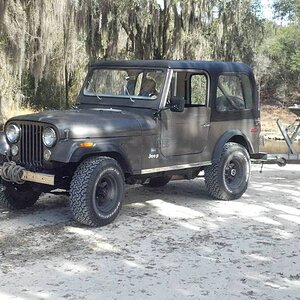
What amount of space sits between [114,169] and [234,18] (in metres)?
19.1

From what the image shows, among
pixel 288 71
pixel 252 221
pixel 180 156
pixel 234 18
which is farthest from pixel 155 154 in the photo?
pixel 288 71

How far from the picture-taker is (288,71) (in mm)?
40031

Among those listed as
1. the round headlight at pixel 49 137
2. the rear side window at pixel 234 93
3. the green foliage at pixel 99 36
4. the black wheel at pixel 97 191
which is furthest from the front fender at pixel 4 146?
the green foliage at pixel 99 36

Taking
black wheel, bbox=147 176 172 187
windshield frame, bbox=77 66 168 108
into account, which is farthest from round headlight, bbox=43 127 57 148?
black wheel, bbox=147 176 172 187

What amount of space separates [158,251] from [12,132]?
92.7 inches

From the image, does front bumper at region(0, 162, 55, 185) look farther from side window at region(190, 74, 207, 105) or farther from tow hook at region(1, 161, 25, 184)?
side window at region(190, 74, 207, 105)

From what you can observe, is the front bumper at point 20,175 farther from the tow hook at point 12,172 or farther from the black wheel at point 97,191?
the black wheel at point 97,191

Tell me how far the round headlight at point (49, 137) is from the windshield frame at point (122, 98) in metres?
1.36

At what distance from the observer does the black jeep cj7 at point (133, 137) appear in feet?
20.2

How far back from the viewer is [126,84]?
24.3 ft

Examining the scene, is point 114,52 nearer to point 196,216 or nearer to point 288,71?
point 196,216

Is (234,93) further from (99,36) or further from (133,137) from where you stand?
(99,36)

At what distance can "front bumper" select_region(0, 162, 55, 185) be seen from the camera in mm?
6106

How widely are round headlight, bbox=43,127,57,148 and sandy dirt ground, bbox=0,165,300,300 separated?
3.15 ft
